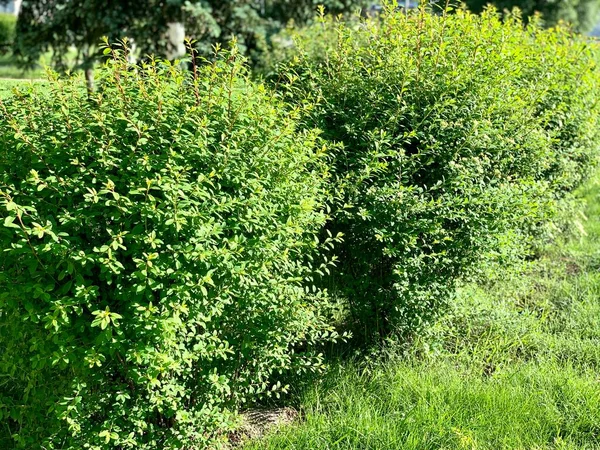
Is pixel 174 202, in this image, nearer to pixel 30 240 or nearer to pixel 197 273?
pixel 197 273

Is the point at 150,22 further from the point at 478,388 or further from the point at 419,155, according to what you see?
the point at 478,388

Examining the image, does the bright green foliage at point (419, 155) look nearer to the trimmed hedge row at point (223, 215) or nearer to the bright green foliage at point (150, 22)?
the trimmed hedge row at point (223, 215)

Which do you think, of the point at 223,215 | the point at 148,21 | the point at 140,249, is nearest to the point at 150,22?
the point at 148,21

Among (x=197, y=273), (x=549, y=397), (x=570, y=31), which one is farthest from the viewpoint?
(x=570, y=31)

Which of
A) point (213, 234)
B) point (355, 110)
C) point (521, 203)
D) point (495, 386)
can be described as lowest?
point (495, 386)

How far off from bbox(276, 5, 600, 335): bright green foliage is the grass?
36 centimetres

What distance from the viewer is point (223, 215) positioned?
8.92 ft

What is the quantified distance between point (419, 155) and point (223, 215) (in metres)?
1.26

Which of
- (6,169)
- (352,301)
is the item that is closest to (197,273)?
(6,169)

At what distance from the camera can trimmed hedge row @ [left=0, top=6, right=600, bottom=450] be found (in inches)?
94.2

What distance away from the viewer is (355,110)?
11.8 feet

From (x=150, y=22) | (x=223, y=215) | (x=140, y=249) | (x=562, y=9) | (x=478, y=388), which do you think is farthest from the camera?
(x=562, y=9)

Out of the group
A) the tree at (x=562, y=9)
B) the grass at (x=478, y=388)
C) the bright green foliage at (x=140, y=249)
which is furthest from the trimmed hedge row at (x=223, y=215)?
the tree at (x=562, y=9)

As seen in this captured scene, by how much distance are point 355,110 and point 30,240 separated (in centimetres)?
191
